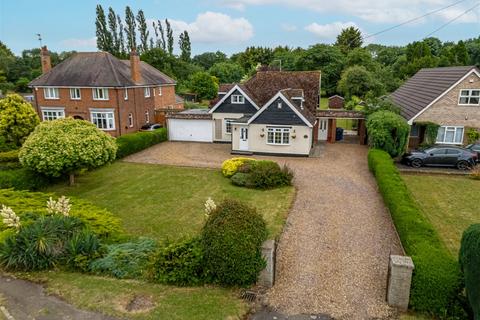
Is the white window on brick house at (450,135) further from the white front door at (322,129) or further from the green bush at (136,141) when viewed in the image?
the green bush at (136,141)

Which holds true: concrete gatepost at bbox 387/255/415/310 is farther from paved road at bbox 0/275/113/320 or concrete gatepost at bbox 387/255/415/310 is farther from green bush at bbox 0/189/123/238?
green bush at bbox 0/189/123/238

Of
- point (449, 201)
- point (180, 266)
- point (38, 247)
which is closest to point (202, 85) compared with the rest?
point (449, 201)

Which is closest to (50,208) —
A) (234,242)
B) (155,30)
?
(234,242)

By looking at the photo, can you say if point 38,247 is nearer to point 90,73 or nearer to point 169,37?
point 90,73

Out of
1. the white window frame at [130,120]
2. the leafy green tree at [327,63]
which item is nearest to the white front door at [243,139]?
the white window frame at [130,120]

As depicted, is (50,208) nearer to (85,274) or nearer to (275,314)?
(85,274)

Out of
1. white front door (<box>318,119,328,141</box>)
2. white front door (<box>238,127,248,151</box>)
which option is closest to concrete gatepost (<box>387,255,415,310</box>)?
white front door (<box>238,127,248,151</box>)
